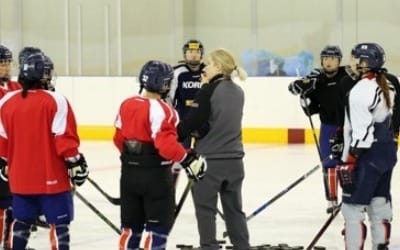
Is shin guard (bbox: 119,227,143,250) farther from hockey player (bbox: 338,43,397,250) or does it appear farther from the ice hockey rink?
the ice hockey rink

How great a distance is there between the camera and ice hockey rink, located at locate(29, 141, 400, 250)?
5.91 meters

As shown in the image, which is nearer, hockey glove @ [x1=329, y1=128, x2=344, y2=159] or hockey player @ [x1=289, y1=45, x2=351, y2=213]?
hockey glove @ [x1=329, y1=128, x2=344, y2=159]

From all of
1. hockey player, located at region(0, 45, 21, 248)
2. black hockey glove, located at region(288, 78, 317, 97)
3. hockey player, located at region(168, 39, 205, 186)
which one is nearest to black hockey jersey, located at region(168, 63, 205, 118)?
hockey player, located at region(168, 39, 205, 186)

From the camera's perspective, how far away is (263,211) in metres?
7.05

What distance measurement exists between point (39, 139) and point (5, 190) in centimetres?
97

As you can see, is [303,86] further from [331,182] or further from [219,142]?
[219,142]

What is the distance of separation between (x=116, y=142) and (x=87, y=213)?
254cm

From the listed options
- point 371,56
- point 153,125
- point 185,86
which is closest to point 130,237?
point 153,125

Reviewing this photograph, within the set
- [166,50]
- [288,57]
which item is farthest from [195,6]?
[288,57]

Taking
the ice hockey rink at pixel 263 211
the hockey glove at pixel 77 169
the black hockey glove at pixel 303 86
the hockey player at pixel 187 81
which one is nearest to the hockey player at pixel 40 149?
the hockey glove at pixel 77 169

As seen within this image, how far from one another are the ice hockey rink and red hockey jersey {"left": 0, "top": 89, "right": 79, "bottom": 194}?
1.42 metres

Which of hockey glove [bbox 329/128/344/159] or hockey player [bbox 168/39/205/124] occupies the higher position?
hockey player [bbox 168/39/205/124]

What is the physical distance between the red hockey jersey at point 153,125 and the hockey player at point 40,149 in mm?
241

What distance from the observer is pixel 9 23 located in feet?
47.5
